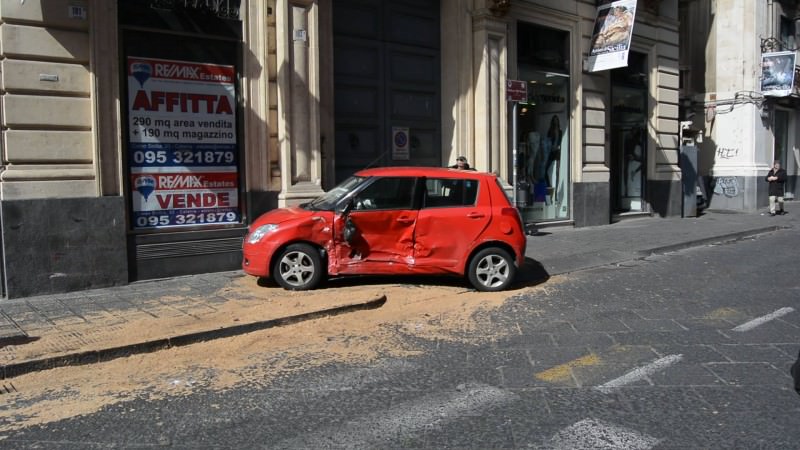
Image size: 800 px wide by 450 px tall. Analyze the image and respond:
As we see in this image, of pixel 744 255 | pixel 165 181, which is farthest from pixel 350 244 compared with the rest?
pixel 744 255

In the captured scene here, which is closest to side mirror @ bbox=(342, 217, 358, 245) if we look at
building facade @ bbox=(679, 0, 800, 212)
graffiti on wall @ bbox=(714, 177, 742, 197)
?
building facade @ bbox=(679, 0, 800, 212)

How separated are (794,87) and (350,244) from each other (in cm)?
2153

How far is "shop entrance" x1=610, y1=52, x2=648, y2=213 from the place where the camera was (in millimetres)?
17641

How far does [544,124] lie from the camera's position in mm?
15859

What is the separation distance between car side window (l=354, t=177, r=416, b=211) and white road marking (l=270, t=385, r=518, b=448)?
3.96m

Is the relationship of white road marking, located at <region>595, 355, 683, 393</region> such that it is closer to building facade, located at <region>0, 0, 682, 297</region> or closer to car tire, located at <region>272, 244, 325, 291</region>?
car tire, located at <region>272, 244, 325, 291</region>

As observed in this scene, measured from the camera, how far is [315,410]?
14.7 feet

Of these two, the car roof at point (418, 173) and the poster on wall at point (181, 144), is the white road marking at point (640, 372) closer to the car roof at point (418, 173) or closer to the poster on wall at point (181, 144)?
the car roof at point (418, 173)

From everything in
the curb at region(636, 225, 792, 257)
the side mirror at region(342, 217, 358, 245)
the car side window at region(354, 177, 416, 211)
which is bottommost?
the curb at region(636, 225, 792, 257)

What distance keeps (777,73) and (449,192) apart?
18.2 m

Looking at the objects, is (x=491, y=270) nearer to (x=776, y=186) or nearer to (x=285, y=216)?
(x=285, y=216)

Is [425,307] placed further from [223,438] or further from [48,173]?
[48,173]

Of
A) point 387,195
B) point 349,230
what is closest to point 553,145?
point 387,195

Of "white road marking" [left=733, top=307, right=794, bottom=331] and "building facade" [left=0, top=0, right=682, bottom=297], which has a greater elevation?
"building facade" [left=0, top=0, right=682, bottom=297]
